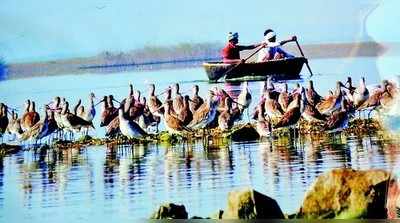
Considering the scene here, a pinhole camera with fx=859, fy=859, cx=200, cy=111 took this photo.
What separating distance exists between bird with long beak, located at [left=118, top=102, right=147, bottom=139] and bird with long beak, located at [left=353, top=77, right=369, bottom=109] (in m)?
0.95

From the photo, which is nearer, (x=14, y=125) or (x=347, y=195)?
(x=347, y=195)

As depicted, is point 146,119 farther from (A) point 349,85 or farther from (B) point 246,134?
(A) point 349,85

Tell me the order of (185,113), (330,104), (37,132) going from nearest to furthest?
1. (330,104)
2. (185,113)
3. (37,132)

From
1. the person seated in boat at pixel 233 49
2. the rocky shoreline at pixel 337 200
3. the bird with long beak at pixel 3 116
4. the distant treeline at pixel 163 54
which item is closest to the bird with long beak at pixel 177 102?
the distant treeline at pixel 163 54

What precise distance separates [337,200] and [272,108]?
49cm

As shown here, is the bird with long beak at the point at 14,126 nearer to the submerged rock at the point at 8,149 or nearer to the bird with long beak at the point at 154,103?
the submerged rock at the point at 8,149

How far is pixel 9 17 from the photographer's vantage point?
3.96 m

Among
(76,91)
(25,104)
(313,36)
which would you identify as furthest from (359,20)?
(25,104)

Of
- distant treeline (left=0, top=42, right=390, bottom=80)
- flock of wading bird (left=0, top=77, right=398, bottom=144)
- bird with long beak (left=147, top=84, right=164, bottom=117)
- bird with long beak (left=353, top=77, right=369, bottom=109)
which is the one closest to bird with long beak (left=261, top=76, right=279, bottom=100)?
flock of wading bird (left=0, top=77, right=398, bottom=144)

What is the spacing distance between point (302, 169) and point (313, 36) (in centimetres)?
58

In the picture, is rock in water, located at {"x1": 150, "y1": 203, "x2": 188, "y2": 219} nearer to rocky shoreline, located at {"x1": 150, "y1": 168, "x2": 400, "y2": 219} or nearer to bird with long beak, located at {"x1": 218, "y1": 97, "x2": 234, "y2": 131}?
rocky shoreline, located at {"x1": 150, "y1": 168, "x2": 400, "y2": 219}

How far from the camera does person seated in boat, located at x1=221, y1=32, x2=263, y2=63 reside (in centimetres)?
377

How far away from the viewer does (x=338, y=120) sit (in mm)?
3744

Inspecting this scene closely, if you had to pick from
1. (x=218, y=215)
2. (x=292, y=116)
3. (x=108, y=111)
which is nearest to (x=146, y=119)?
(x=108, y=111)
